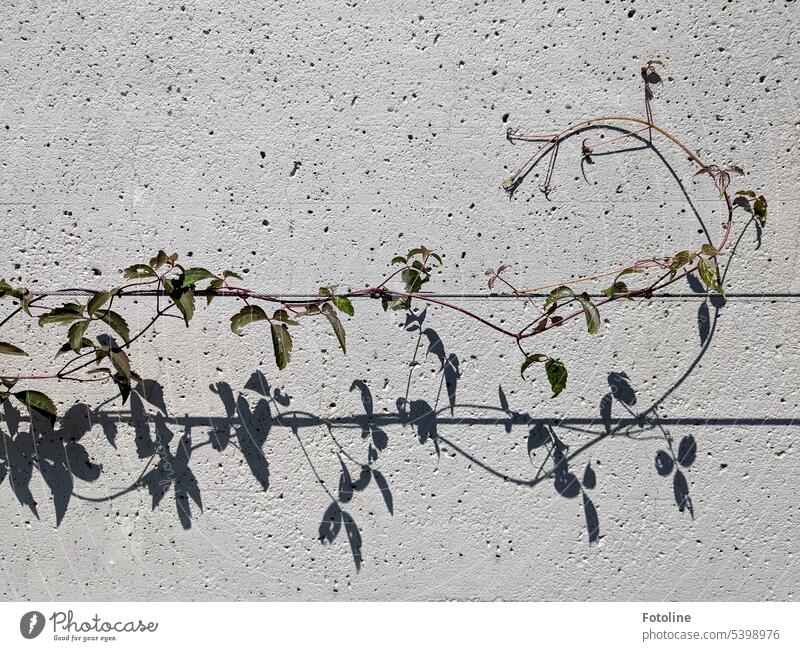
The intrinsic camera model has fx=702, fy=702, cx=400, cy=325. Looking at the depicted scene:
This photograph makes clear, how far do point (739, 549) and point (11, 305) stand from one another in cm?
191

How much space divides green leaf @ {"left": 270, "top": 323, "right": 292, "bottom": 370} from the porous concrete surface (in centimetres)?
22

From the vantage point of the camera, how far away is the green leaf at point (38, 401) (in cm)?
163

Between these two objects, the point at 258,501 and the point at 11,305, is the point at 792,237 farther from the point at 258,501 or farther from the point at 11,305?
the point at 11,305

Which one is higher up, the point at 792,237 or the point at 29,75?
Answer: the point at 29,75

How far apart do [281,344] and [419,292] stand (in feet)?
1.32

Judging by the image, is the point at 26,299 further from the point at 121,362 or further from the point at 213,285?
the point at 213,285

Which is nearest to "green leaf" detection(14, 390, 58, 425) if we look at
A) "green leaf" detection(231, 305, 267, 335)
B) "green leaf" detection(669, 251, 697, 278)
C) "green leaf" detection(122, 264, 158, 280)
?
"green leaf" detection(122, 264, 158, 280)

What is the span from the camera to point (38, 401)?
1.64 metres

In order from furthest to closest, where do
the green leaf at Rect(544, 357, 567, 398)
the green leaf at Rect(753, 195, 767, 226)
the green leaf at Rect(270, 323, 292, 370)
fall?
1. the green leaf at Rect(753, 195, 767, 226)
2. the green leaf at Rect(544, 357, 567, 398)
3. the green leaf at Rect(270, 323, 292, 370)

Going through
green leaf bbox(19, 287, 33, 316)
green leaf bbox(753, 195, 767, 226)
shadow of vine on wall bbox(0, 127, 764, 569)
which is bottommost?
shadow of vine on wall bbox(0, 127, 764, 569)

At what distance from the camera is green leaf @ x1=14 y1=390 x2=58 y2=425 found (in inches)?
64.2

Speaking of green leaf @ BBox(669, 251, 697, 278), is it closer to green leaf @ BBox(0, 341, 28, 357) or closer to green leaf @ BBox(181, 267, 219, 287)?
green leaf @ BBox(181, 267, 219, 287)

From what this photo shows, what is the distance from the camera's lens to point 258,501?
1.74m
